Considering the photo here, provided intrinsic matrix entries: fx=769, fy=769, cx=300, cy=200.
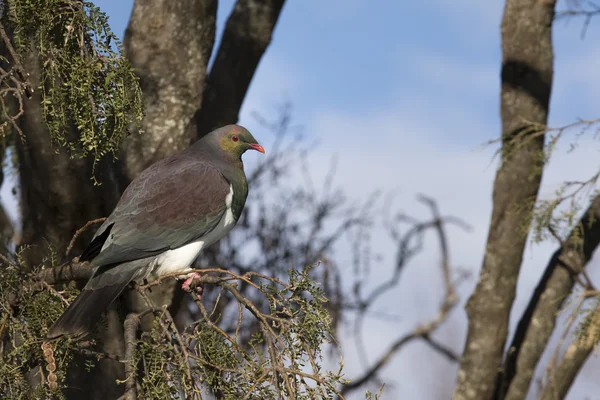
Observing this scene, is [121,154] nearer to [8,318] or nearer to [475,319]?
[8,318]

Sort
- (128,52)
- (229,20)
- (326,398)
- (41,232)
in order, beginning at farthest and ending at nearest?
(229,20), (128,52), (41,232), (326,398)

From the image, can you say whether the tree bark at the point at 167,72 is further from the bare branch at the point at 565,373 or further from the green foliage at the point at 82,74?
the bare branch at the point at 565,373

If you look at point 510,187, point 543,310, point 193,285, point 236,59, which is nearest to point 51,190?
point 193,285

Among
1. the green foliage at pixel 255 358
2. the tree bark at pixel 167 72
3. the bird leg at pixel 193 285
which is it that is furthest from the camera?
Result: the tree bark at pixel 167 72

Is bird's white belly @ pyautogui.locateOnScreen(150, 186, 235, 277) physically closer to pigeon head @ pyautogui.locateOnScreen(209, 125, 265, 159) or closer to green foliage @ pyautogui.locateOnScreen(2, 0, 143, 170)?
pigeon head @ pyautogui.locateOnScreen(209, 125, 265, 159)

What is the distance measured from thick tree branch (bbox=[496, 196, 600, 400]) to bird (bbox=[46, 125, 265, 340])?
2.66m

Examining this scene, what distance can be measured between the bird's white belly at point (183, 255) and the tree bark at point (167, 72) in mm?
819

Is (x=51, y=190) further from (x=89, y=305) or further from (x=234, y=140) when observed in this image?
(x=89, y=305)

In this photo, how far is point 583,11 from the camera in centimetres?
545

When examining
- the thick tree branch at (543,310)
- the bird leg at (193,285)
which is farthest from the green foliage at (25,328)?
the thick tree branch at (543,310)

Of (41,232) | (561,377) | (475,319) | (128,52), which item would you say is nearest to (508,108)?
(475,319)

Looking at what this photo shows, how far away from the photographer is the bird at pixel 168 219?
10.7 feet

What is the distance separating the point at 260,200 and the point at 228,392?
5338 millimetres

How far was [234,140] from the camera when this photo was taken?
13.5 feet
